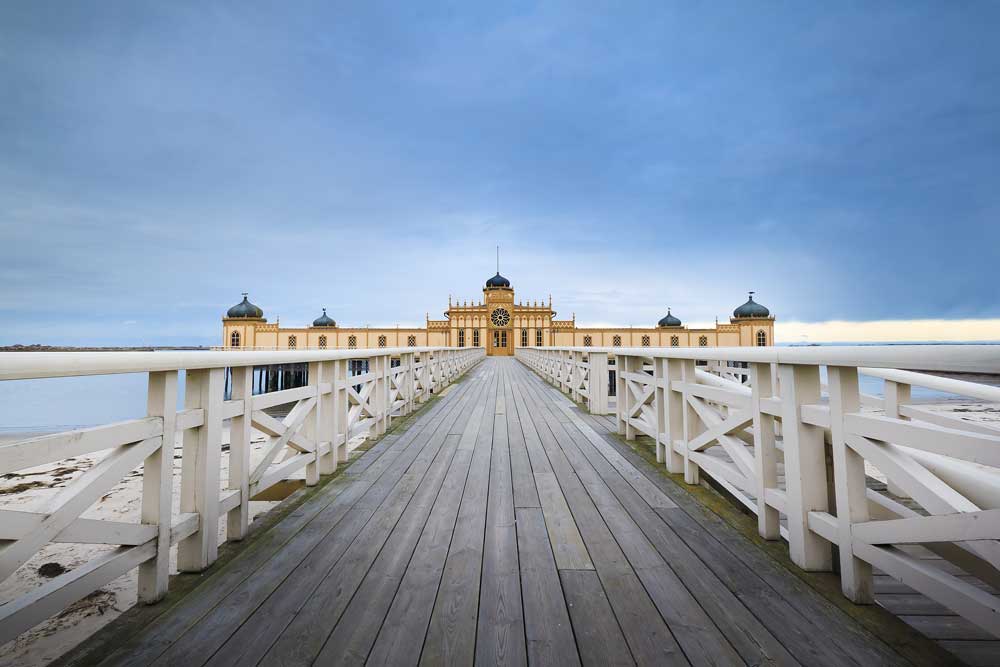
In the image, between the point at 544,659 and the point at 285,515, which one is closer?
the point at 544,659

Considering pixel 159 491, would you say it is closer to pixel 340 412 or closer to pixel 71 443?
pixel 71 443

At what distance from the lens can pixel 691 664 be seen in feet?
4.38

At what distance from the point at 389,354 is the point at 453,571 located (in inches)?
142

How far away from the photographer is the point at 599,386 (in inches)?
246

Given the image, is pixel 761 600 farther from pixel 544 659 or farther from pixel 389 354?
pixel 389 354

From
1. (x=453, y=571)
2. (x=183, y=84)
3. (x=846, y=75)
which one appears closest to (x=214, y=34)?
(x=183, y=84)

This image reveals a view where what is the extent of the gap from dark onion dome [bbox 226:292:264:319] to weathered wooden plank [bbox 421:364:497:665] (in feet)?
189

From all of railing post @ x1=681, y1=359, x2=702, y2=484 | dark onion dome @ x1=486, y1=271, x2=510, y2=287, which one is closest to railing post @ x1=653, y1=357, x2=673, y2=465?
railing post @ x1=681, y1=359, x2=702, y2=484

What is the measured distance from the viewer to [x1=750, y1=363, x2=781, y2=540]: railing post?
7.32 ft

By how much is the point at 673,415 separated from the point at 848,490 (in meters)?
1.87

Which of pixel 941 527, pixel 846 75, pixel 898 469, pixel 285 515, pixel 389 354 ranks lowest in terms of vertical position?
pixel 285 515

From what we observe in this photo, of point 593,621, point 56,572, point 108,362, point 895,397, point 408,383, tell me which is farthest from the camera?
point 408,383

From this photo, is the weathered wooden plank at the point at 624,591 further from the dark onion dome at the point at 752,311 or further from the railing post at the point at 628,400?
the dark onion dome at the point at 752,311

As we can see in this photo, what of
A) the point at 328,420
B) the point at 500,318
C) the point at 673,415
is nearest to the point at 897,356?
the point at 673,415
